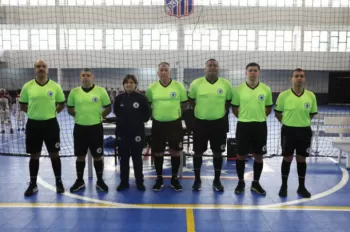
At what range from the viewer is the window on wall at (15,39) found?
1112 inches

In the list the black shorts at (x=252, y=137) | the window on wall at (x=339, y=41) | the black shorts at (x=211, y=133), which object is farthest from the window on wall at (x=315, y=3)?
the black shorts at (x=211, y=133)

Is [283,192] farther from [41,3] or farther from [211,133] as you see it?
[41,3]

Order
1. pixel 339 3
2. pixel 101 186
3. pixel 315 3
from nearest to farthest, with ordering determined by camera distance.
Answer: pixel 101 186 → pixel 315 3 → pixel 339 3

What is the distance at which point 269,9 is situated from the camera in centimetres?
2419

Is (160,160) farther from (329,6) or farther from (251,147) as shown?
(329,6)

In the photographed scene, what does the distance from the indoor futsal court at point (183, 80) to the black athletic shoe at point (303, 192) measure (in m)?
0.09

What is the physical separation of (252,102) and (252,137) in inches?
23.0

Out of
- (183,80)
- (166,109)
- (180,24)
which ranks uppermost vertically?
(180,24)

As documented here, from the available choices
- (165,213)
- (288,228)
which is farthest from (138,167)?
(288,228)

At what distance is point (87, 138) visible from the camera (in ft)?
17.5

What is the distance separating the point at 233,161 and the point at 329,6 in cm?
2189

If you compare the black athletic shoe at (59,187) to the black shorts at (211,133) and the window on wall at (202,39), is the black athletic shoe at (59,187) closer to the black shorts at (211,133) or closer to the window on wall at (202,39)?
the black shorts at (211,133)

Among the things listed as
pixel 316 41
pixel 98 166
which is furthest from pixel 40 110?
pixel 316 41

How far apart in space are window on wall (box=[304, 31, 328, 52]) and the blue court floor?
80.6 feet
